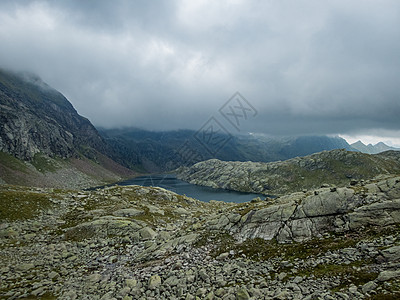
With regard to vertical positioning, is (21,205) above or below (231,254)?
below

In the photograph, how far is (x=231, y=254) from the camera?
61.2 feet

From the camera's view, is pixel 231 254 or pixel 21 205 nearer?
pixel 231 254

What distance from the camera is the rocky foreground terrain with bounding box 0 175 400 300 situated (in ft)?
40.7

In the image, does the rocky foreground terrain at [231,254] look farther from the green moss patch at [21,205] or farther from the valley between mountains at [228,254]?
the green moss patch at [21,205]

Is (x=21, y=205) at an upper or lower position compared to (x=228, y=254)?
lower

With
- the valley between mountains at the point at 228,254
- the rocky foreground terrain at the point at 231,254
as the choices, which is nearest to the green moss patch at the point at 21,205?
the valley between mountains at the point at 228,254

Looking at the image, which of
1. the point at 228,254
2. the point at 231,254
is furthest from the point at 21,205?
the point at 231,254

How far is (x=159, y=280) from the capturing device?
54.3 feet

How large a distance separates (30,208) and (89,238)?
14.5 metres

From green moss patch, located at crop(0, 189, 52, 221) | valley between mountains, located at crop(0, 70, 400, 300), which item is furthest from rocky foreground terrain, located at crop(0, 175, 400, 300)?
green moss patch, located at crop(0, 189, 52, 221)

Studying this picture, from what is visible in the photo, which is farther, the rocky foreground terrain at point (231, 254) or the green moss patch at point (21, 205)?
the green moss patch at point (21, 205)

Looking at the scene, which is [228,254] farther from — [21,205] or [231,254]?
[21,205]

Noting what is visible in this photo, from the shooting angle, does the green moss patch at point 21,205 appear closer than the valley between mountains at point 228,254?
No

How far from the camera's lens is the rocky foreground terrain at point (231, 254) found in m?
12.4
